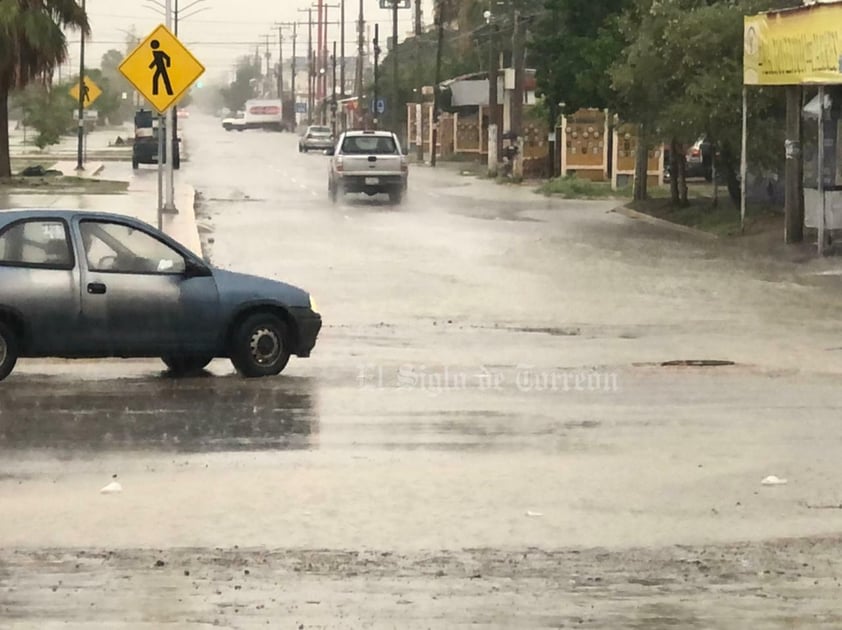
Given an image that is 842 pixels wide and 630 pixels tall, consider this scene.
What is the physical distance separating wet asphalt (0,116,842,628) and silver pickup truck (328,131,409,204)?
22.9m

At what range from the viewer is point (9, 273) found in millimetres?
14414

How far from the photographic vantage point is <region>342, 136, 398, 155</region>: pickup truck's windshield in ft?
157

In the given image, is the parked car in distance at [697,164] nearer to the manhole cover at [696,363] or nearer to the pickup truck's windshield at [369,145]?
the pickup truck's windshield at [369,145]

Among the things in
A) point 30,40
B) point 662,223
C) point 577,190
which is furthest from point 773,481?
point 577,190

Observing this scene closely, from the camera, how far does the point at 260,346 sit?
50.1 feet

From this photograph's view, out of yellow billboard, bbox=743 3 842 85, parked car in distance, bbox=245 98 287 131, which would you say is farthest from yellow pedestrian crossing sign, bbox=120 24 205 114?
parked car in distance, bbox=245 98 287 131

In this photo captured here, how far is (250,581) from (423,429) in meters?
4.66

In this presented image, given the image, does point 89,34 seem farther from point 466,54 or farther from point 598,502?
point 466,54

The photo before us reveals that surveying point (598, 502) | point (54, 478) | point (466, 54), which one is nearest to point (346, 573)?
point (598, 502)

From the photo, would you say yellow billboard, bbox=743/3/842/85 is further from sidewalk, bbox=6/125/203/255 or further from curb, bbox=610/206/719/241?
sidewalk, bbox=6/125/203/255

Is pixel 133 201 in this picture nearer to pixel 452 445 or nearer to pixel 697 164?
pixel 697 164

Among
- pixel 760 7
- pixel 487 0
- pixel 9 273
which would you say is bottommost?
pixel 9 273

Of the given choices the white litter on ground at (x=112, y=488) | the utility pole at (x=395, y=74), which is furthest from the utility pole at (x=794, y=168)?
the utility pole at (x=395, y=74)

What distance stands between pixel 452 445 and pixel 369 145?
37.0 meters
